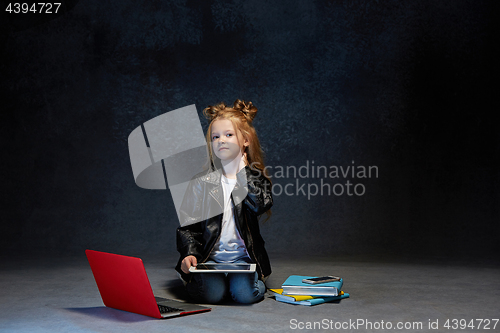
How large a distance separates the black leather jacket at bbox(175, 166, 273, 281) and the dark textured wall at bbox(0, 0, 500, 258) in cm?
176

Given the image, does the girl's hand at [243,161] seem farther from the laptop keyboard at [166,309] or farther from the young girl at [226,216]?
the laptop keyboard at [166,309]

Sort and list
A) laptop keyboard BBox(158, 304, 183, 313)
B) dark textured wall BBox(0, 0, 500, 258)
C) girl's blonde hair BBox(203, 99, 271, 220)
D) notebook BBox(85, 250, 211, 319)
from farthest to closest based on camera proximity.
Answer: dark textured wall BBox(0, 0, 500, 258), girl's blonde hair BBox(203, 99, 271, 220), laptop keyboard BBox(158, 304, 183, 313), notebook BBox(85, 250, 211, 319)

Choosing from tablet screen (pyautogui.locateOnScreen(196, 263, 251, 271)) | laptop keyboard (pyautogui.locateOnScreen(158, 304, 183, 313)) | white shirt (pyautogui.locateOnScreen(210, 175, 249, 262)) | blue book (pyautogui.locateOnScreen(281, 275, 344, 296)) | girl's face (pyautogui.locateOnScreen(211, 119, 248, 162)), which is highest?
girl's face (pyautogui.locateOnScreen(211, 119, 248, 162))

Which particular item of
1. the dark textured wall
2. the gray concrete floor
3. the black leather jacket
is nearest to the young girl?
the black leather jacket

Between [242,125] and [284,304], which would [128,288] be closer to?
A: [284,304]

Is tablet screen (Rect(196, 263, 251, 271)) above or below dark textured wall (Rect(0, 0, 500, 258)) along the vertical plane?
below

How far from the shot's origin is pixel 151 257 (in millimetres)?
3957

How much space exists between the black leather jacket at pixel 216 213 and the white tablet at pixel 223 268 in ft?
0.49

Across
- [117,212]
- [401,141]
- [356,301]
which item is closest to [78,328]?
[356,301]

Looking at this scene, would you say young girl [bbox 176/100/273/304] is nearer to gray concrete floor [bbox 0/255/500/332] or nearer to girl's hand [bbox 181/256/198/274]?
girl's hand [bbox 181/256/198/274]

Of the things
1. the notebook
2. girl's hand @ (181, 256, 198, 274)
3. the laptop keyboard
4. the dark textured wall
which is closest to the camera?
A: the notebook

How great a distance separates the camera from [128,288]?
86.9 inches

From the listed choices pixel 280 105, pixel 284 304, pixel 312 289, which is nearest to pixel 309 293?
pixel 312 289

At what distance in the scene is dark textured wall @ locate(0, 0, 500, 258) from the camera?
4.38 metres
